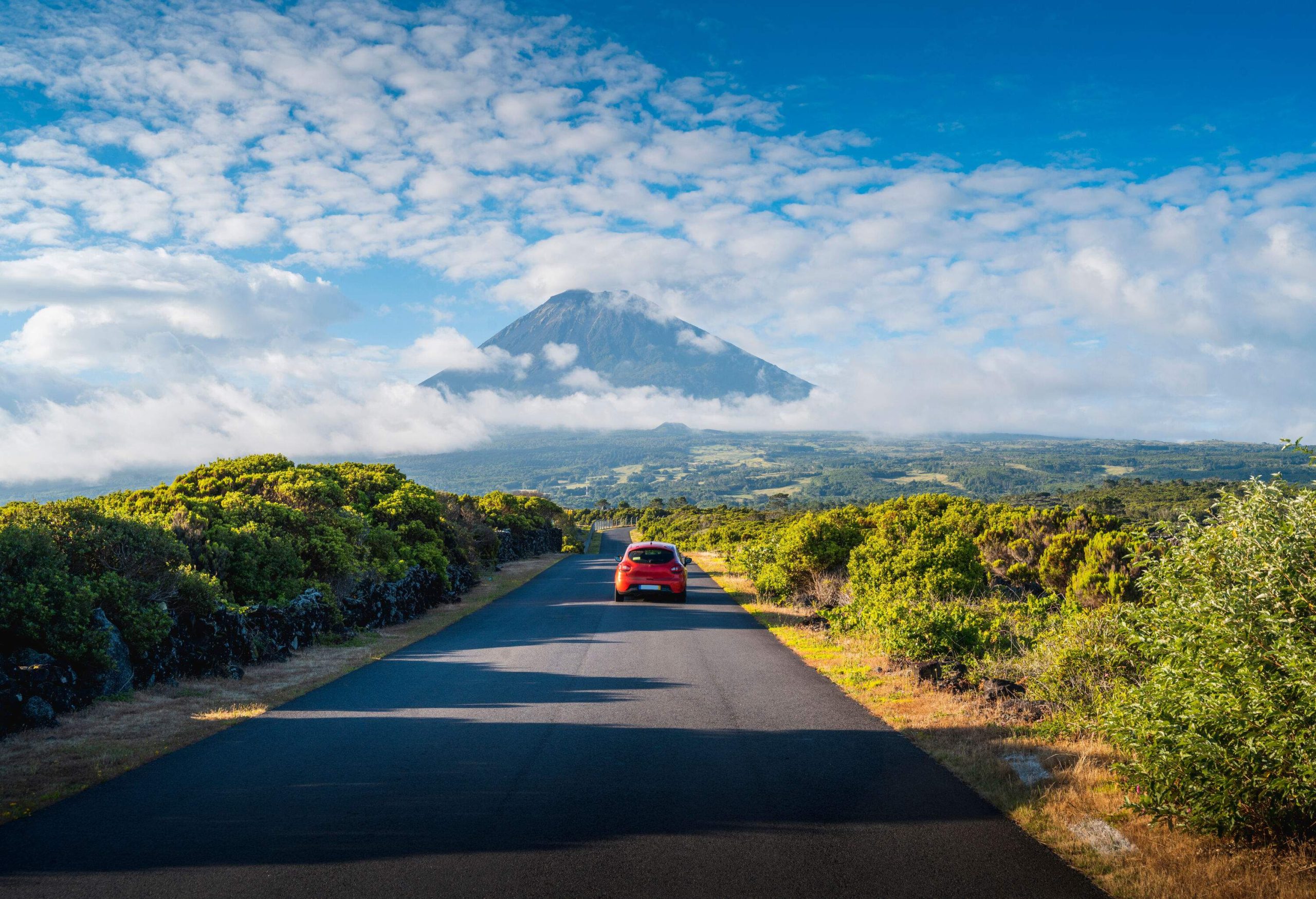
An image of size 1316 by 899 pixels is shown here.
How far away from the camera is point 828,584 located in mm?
16875

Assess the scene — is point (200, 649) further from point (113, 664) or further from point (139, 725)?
point (139, 725)

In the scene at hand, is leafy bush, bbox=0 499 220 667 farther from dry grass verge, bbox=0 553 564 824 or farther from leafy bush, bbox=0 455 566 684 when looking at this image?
dry grass verge, bbox=0 553 564 824

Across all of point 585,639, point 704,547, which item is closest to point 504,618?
point 585,639

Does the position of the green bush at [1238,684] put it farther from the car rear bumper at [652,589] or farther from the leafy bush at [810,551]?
the car rear bumper at [652,589]

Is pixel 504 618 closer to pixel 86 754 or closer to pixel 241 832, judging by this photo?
pixel 86 754

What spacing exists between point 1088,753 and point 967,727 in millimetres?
1261

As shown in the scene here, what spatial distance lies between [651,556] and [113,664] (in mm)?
13343

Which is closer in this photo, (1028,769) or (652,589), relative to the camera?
(1028,769)

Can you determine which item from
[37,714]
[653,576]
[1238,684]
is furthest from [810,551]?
[37,714]

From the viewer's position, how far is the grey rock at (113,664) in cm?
856

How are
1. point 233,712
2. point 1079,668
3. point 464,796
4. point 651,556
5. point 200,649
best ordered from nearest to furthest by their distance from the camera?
point 464,796, point 1079,668, point 233,712, point 200,649, point 651,556

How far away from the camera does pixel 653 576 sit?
2000 centimetres

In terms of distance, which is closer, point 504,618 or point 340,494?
point 504,618

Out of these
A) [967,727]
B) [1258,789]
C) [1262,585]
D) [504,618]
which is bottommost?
[504,618]
